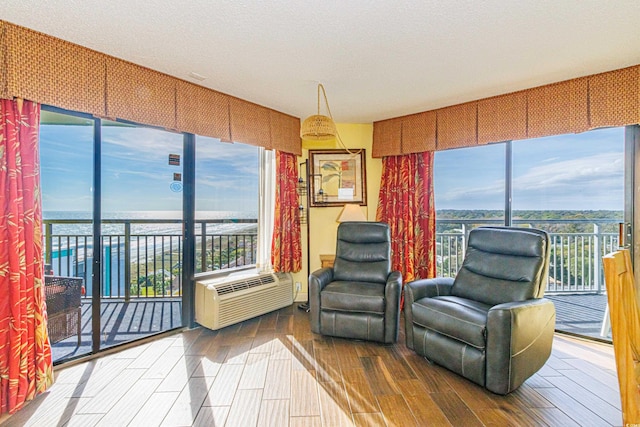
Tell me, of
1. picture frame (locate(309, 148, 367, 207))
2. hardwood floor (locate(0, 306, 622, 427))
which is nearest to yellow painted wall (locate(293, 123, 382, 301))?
picture frame (locate(309, 148, 367, 207))

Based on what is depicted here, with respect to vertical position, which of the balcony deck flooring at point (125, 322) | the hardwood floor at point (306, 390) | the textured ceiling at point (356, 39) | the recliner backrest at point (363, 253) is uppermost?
the textured ceiling at point (356, 39)

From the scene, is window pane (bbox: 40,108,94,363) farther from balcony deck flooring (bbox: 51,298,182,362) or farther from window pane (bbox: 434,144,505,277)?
window pane (bbox: 434,144,505,277)

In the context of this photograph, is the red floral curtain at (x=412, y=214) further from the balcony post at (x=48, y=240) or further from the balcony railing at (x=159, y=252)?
the balcony post at (x=48, y=240)

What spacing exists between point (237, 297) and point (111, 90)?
2193 mm

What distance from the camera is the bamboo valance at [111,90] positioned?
1893mm

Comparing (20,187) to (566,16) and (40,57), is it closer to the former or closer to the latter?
(40,57)

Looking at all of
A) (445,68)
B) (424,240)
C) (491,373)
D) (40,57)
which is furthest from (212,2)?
(424,240)

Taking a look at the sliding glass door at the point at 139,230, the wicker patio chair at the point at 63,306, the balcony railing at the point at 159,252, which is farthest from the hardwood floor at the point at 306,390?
the balcony railing at the point at 159,252

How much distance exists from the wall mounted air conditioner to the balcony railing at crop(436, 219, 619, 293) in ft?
7.41

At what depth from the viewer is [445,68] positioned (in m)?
2.48

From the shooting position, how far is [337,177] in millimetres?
4070

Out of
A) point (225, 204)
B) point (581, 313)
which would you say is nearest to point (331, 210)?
point (225, 204)

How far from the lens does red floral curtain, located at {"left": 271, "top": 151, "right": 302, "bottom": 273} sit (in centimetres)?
377

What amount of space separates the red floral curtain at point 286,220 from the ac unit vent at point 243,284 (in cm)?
25
